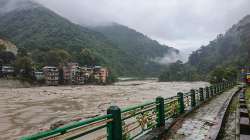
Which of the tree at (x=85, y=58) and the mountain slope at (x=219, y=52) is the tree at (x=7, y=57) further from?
the mountain slope at (x=219, y=52)

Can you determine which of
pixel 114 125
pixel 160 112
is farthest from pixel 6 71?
pixel 114 125

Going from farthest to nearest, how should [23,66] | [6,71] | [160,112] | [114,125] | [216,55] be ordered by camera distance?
[216,55]
[23,66]
[6,71]
[160,112]
[114,125]

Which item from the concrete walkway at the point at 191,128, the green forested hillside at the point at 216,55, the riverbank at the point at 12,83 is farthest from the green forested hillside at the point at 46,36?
the concrete walkway at the point at 191,128

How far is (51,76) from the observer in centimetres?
9081

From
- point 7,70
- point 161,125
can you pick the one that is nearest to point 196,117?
point 161,125

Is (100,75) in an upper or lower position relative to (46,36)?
lower

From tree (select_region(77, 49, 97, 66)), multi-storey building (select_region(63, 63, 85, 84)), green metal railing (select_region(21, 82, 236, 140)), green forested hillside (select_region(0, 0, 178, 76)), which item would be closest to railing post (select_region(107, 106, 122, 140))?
green metal railing (select_region(21, 82, 236, 140))

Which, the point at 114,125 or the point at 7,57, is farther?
the point at 7,57

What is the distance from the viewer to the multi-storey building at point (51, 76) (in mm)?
89775

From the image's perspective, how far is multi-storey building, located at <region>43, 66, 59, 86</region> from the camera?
8978cm

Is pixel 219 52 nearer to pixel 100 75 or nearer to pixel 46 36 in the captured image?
pixel 100 75

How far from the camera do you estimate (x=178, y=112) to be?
36.6 feet

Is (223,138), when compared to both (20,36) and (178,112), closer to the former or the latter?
(178,112)

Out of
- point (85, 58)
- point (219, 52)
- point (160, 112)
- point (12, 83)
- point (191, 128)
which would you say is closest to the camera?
point (160, 112)
